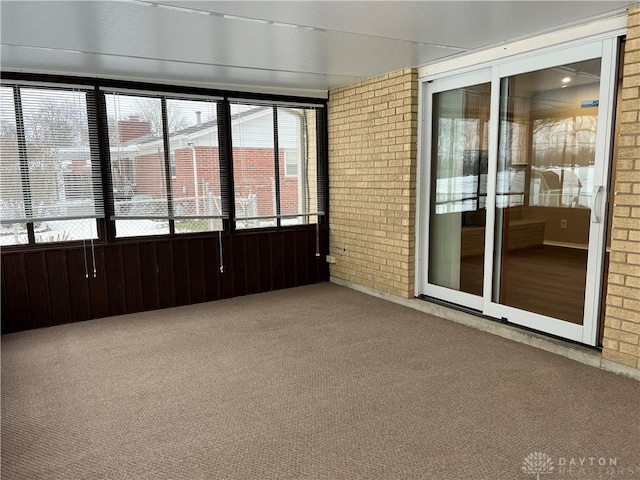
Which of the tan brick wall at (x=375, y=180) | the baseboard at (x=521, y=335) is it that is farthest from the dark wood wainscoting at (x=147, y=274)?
the baseboard at (x=521, y=335)

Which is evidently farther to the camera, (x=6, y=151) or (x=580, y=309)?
(x=6, y=151)

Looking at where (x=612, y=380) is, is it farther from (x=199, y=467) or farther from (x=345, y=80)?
(x=345, y=80)

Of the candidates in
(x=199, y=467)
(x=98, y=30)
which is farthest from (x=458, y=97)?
(x=199, y=467)

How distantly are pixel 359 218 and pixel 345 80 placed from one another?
1.56 m

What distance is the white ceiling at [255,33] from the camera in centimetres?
283

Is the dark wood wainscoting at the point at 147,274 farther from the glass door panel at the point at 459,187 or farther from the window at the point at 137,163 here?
the glass door panel at the point at 459,187

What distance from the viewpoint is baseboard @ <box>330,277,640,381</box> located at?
10.4 feet

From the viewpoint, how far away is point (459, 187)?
175 inches

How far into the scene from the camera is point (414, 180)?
15.6 feet

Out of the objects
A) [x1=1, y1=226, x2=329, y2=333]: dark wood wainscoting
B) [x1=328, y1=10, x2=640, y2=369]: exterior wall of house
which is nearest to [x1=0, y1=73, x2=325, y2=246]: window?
[x1=1, y1=226, x2=329, y2=333]: dark wood wainscoting

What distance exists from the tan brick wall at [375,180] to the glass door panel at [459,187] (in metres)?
0.24

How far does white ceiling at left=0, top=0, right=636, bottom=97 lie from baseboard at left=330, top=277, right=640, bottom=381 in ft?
7.58

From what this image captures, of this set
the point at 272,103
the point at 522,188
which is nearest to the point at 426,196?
the point at 522,188

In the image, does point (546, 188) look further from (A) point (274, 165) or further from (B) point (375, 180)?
(A) point (274, 165)
